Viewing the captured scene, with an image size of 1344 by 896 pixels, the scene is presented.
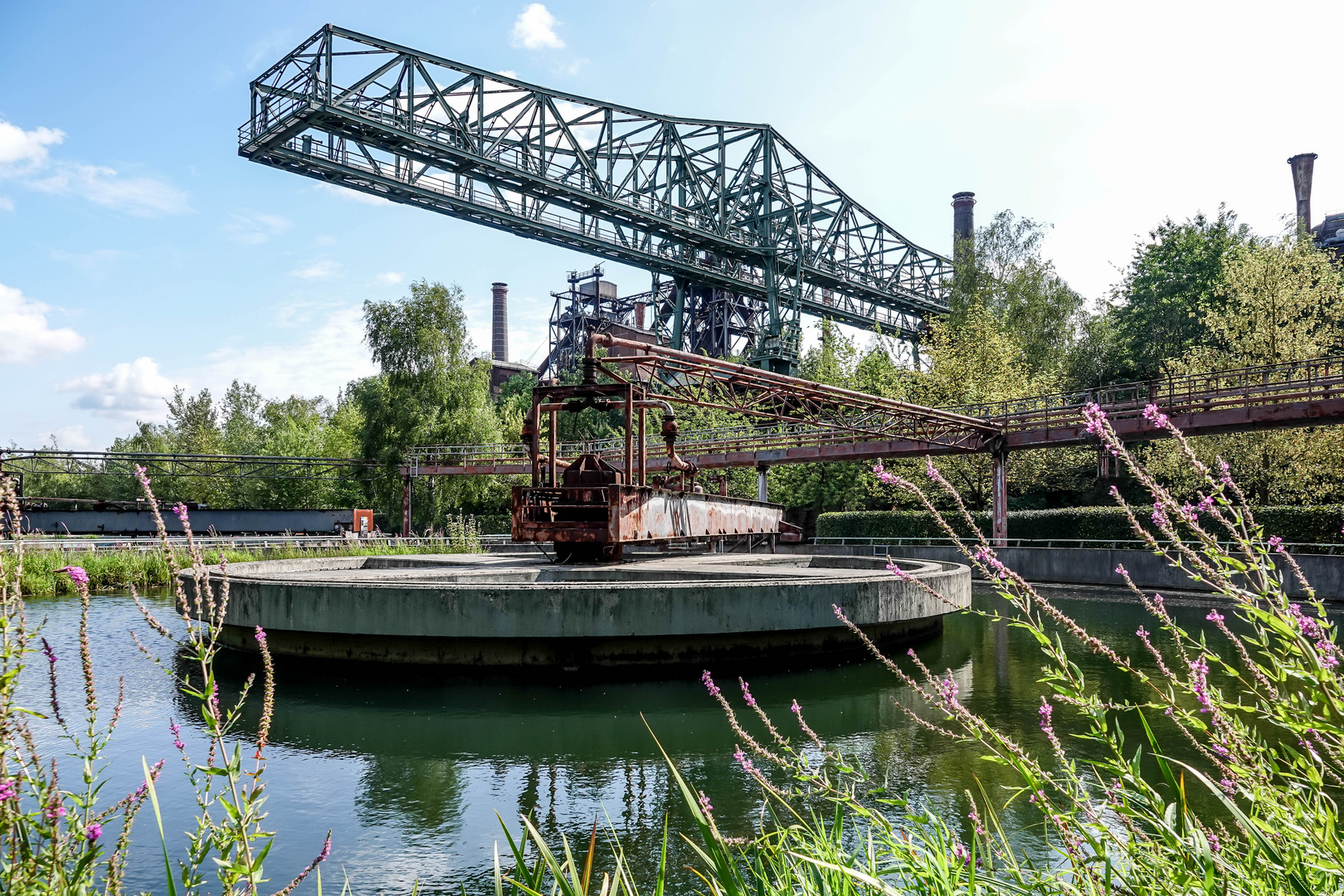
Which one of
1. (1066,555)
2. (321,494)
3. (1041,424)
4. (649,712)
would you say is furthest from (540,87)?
(649,712)

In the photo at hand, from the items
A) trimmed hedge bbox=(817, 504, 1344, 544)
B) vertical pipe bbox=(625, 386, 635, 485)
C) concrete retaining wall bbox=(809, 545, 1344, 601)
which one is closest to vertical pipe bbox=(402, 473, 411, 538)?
trimmed hedge bbox=(817, 504, 1344, 544)

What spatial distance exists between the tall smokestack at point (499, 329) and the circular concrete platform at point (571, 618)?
69.9 metres

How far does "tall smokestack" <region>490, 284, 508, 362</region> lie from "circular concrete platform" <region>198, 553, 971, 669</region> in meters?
69.9

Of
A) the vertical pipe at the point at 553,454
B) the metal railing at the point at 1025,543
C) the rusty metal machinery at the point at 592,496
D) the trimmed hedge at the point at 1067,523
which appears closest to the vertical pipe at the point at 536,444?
the rusty metal machinery at the point at 592,496

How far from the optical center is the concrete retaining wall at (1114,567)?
18.3 m

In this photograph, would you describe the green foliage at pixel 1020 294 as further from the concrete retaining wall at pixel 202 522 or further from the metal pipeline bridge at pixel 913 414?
the concrete retaining wall at pixel 202 522

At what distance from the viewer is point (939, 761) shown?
21.7 feet

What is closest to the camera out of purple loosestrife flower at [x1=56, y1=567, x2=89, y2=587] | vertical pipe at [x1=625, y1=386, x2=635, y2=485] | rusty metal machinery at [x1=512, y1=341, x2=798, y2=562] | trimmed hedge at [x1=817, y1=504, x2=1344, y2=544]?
purple loosestrife flower at [x1=56, y1=567, x2=89, y2=587]

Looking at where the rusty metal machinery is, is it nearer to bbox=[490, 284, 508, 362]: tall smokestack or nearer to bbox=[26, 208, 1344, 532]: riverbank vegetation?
bbox=[26, 208, 1344, 532]: riverbank vegetation

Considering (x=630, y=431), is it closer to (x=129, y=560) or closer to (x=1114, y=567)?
(x=1114, y=567)

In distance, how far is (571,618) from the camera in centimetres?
970

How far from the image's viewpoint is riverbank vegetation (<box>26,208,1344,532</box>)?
98.1 ft

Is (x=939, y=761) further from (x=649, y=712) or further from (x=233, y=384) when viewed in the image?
(x=233, y=384)

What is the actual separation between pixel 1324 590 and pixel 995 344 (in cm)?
2459
